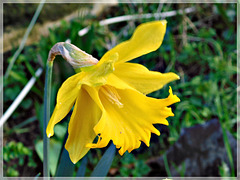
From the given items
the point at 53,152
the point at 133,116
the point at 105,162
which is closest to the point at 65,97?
the point at 133,116

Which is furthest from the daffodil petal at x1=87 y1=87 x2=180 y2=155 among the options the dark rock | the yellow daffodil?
the dark rock

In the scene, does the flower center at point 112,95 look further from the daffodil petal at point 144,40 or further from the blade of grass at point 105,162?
the blade of grass at point 105,162

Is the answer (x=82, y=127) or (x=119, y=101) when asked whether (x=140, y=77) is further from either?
(x=82, y=127)

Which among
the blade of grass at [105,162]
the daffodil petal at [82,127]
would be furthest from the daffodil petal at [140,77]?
the blade of grass at [105,162]

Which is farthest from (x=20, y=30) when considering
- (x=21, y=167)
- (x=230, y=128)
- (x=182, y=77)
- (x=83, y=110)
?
(x=230, y=128)

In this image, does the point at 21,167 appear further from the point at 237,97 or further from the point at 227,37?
the point at 227,37

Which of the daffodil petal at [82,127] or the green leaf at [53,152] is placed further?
the green leaf at [53,152]
